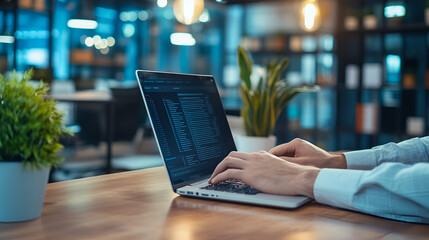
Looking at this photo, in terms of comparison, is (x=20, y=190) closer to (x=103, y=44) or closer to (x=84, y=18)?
(x=84, y=18)

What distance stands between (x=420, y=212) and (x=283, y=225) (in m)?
0.26

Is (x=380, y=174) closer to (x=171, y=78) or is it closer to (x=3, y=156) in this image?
(x=171, y=78)

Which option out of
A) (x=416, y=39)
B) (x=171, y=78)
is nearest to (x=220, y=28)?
(x=416, y=39)

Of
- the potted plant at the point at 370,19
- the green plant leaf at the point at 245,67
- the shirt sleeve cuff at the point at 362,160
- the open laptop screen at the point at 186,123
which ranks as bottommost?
the shirt sleeve cuff at the point at 362,160

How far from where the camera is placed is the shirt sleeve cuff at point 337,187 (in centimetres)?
92

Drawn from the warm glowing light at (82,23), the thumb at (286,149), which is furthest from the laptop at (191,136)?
the warm glowing light at (82,23)

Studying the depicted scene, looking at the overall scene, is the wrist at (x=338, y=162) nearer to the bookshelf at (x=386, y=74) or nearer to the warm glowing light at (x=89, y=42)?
the bookshelf at (x=386, y=74)

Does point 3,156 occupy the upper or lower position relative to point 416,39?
lower

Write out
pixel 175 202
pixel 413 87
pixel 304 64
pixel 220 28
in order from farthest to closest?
pixel 220 28
pixel 304 64
pixel 413 87
pixel 175 202

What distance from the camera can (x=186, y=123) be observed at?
3.82 feet

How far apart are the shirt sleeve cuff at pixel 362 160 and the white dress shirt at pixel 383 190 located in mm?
329

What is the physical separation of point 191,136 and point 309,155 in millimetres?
319

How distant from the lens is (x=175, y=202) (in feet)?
3.18

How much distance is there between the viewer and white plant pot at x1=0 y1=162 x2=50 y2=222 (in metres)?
0.73
